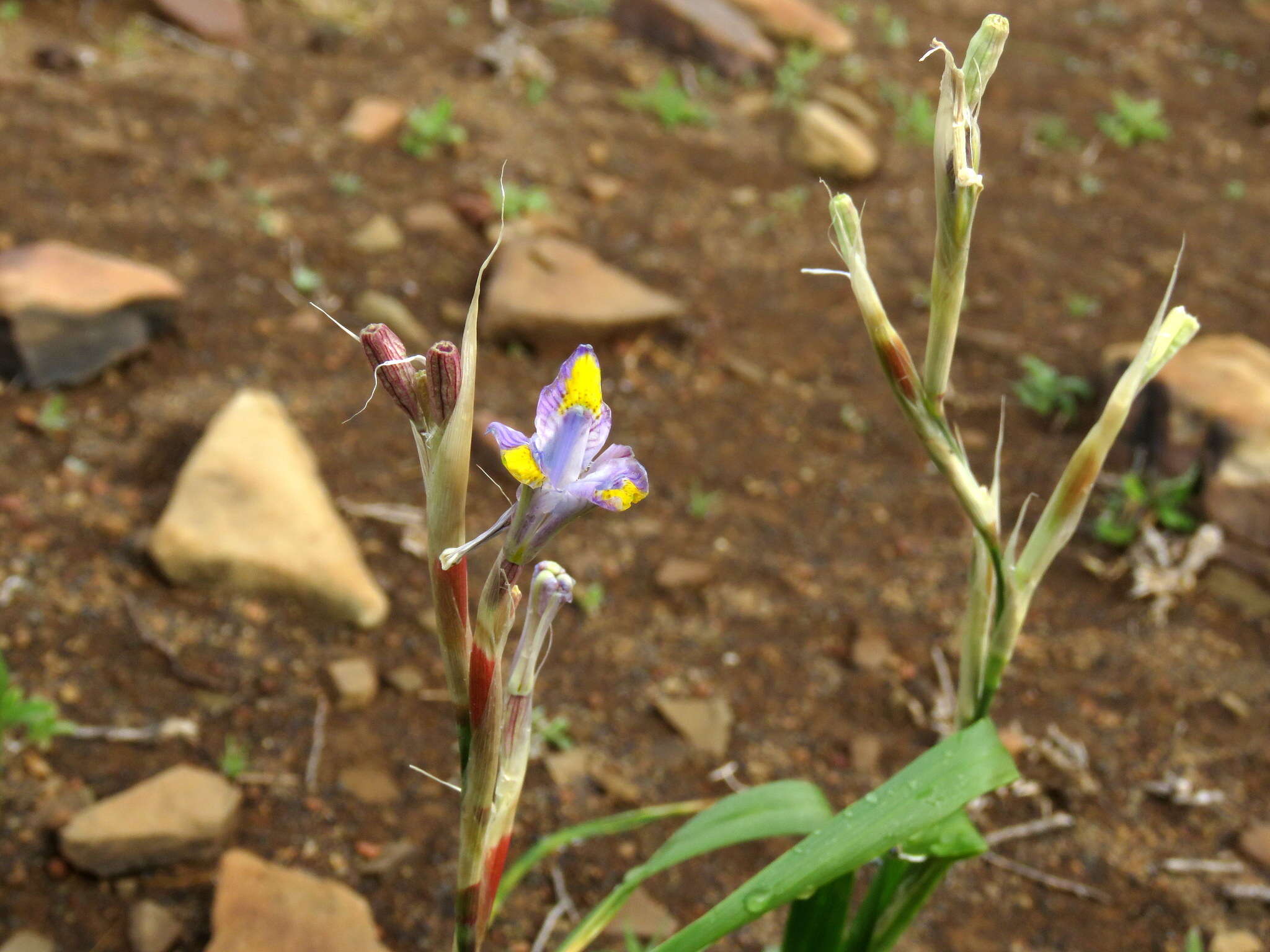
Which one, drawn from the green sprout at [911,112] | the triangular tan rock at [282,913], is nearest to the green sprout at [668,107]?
the green sprout at [911,112]

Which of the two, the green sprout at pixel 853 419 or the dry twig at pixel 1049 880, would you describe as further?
the green sprout at pixel 853 419

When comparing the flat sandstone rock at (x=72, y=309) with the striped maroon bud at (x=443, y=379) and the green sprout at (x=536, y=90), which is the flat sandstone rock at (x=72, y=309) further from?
the striped maroon bud at (x=443, y=379)

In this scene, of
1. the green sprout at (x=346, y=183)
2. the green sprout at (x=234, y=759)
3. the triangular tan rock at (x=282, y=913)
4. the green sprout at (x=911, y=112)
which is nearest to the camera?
the triangular tan rock at (x=282, y=913)

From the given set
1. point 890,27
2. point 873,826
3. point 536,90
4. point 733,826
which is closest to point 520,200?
point 536,90

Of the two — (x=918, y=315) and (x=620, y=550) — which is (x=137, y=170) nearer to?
(x=620, y=550)

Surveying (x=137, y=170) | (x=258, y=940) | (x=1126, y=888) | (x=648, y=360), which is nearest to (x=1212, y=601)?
(x=1126, y=888)

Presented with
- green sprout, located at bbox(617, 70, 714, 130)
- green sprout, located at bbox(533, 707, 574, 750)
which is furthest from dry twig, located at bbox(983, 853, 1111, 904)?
green sprout, located at bbox(617, 70, 714, 130)

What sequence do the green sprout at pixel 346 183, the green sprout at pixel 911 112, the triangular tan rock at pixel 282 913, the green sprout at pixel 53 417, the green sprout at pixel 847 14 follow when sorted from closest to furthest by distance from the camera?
the triangular tan rock at pixel 282 913, the green sprout at pixel 53 417, the green sprout at pixel 346 183, the green sprout at pixel 911 112, the green sprout at pixel 847 14
